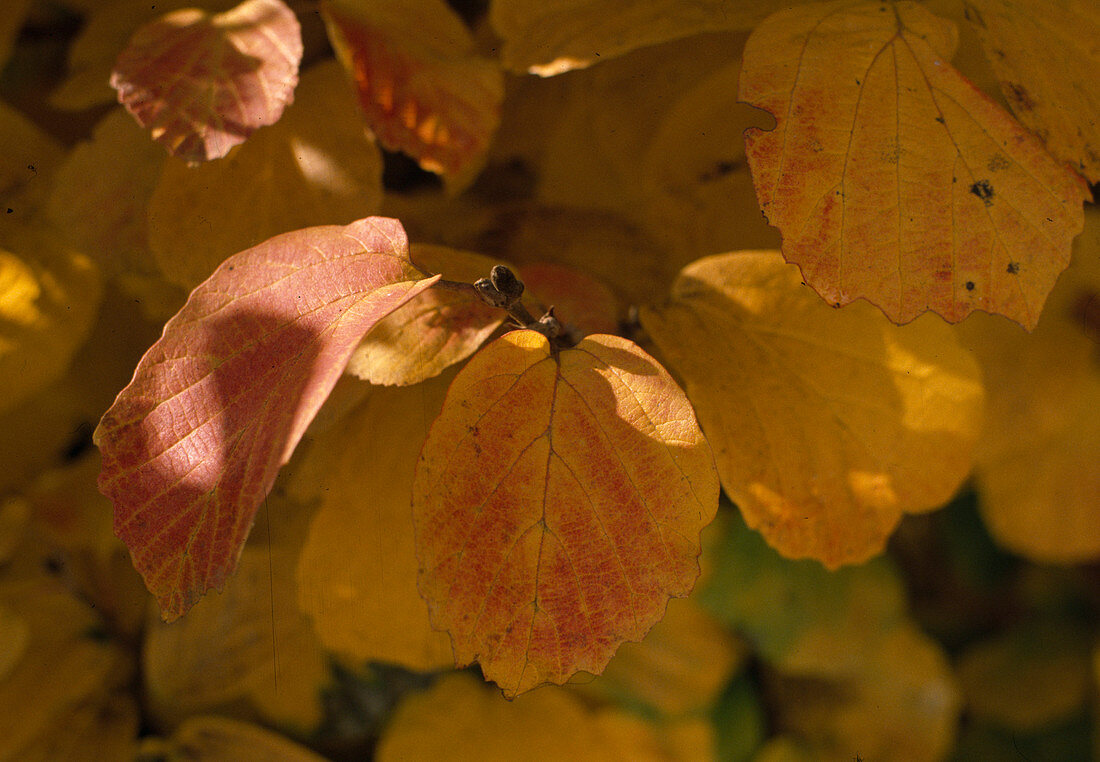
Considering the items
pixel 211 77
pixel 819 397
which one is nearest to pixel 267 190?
pixel 211 77

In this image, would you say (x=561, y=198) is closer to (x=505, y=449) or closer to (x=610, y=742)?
(x=505, y=449)

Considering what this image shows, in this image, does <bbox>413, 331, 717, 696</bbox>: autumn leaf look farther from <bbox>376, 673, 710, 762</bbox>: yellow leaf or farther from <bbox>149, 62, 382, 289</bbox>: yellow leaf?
<bbox>376, 673, 710, 762</bbox>: yellow leaf

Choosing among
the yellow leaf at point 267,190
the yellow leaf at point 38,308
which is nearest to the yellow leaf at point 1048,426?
the yellow leaf at point 267,190

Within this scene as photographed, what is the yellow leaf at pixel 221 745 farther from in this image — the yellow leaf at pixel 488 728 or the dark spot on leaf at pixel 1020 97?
the dark spot on leaf at pixel 1020 97

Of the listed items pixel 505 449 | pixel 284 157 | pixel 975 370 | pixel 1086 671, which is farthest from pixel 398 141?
pixel 1086 671

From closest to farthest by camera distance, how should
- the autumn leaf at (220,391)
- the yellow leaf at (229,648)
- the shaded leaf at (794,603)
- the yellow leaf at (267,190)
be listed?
the autumn leaf at (220,391) → the yellow leaf at (267,190) → the yellow leaf at (229,648) → the shaded leaf at (794,603)

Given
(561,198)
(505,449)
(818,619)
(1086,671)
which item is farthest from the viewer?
(1086,671)
